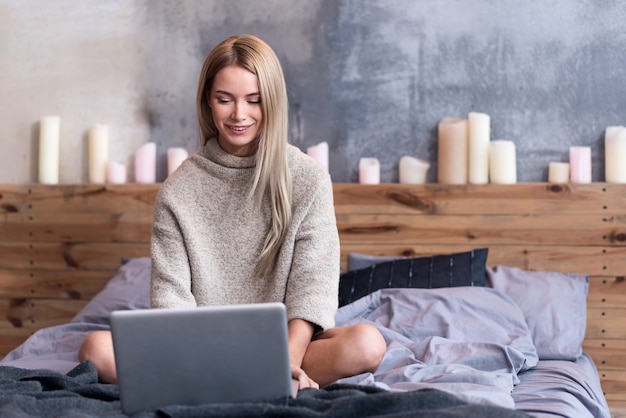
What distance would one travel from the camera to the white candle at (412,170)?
3197 millimetres

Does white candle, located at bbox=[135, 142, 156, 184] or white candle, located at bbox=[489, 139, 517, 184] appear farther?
white candle, located at bbox=[135, 142, 156, 184]

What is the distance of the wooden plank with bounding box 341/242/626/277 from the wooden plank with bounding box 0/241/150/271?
92 cm

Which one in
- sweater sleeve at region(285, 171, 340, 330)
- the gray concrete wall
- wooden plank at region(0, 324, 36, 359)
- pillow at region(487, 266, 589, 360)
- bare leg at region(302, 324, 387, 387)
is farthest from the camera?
wooden plank at region(0, 324, 36, 359)

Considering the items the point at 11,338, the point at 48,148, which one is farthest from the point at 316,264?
the point at 11,338

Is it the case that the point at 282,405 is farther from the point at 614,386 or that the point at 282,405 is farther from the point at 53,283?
the point at 53,283

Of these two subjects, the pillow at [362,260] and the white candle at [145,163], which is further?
the white candle at [145,163]

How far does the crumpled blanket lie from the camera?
156cm

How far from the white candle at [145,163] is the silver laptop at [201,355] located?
5.91 feet

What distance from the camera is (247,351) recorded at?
160 centimetres

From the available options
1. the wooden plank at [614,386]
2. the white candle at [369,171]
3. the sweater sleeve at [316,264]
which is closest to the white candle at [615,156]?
the wooden plank at [614,386]

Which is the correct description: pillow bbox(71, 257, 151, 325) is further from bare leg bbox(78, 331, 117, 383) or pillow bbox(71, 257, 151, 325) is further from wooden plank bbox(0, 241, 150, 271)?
bare leg bbox(78, 331, 117, 383)

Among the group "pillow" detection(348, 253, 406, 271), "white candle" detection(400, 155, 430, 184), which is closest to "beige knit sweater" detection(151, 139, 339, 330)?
"pillow" detection(348, 253, 406, 271)

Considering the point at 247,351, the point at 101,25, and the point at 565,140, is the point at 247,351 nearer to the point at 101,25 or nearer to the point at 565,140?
the point at 565,140

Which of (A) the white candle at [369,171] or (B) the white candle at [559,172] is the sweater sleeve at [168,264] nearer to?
(A) the white candle at [369,171]
